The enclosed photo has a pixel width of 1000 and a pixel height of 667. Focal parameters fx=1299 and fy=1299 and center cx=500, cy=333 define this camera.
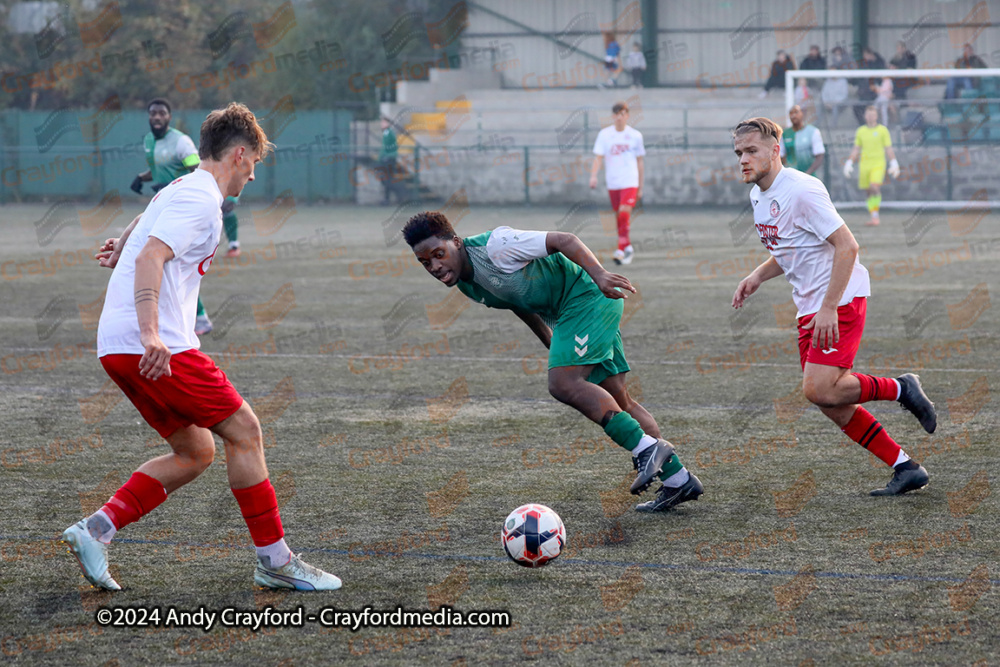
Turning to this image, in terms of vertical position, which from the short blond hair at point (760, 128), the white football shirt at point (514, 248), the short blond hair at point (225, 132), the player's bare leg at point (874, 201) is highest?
the short blond hair at point (225, 132)

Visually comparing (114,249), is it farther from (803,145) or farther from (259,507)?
(803,145)

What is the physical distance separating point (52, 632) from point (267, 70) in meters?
40.4

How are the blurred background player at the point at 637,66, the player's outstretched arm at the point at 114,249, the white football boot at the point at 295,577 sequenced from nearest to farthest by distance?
the white football boot at the point at 295,577 → the player's outstretched arm at the point at 114,249 → the blurred background player at the point at 637,66

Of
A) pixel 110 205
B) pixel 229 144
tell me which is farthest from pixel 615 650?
pixel 110 205

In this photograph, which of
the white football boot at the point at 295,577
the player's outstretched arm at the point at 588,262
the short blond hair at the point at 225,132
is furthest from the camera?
the player's outstretched arm at the point at 588,262

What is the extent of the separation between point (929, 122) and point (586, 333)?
2285 centimetres

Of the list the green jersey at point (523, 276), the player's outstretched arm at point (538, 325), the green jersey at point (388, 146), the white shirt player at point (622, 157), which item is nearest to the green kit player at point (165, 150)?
the white shirt player at point (622, 157)

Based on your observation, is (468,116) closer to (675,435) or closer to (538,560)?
(675,435)

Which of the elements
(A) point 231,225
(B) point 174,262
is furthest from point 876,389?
(A) point 231,225

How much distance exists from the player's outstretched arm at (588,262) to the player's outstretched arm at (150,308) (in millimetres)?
1657

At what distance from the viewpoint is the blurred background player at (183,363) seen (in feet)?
14.2

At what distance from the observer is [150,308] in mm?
4223

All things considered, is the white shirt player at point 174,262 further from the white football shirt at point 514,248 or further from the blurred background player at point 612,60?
the blurred background player at point 612,60

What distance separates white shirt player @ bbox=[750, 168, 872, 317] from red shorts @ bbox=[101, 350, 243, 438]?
2623mm
